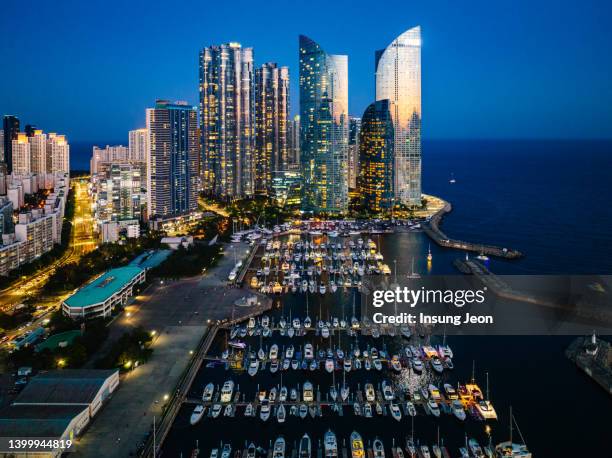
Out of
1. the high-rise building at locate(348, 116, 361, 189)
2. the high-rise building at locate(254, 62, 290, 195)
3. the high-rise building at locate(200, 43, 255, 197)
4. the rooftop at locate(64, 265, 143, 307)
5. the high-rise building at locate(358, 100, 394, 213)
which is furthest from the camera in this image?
the high-rise building at locate(348, 116, 361, 189)

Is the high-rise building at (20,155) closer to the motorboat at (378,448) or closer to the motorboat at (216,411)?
the motorboat at (216,411)

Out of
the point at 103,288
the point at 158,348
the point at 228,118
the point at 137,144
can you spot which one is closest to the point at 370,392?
the point at 158,348

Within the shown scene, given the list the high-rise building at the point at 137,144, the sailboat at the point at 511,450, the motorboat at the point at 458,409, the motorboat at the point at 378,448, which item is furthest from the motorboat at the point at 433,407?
the high-rise building at the point at 137,144

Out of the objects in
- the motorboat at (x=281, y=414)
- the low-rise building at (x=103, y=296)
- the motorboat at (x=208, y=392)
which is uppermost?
the low-rise building at (x=103, y=296)

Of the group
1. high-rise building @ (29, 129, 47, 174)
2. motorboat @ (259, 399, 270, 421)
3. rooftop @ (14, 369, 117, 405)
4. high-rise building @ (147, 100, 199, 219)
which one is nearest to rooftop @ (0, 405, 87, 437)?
rooftop @ (14, 369, 117, 405)

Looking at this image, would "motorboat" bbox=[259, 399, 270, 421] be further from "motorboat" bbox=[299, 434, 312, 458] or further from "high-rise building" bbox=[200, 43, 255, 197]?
"high-rise building" bbox=[200, 43, 255, 197]
